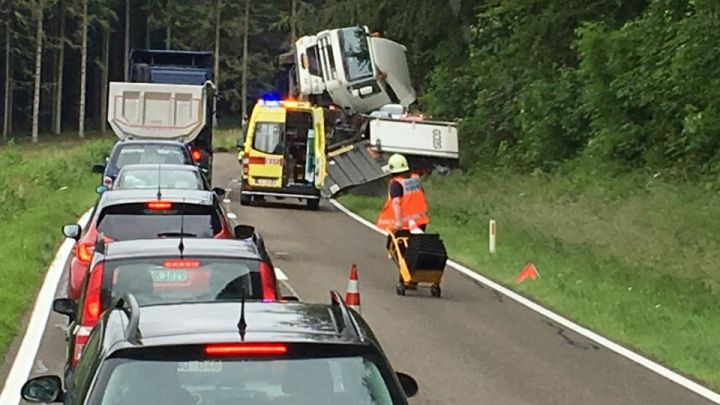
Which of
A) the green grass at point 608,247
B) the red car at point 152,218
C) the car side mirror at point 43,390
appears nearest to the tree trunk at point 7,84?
the green grass at point 608,247

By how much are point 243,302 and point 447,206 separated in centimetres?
2435

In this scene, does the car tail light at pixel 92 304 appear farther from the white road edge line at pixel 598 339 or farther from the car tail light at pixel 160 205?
the white road edge line at pixel 598 339

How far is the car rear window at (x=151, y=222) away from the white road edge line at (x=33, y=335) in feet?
4.31

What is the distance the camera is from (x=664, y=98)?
28.9 meters

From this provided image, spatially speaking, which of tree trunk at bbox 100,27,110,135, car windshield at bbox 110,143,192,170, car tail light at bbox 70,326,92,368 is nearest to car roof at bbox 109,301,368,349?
car tail light at bbox 70,326,92,368

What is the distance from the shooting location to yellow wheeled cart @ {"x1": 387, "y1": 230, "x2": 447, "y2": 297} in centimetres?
1666

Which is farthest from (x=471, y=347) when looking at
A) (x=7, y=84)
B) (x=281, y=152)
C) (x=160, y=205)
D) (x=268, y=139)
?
(x=7, y=84)

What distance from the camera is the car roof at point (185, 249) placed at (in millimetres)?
8742

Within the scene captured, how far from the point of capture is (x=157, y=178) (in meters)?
19.1

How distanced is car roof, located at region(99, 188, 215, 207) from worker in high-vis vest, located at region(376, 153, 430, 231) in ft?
14.0

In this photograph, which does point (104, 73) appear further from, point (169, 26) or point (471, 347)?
point (471, 347)

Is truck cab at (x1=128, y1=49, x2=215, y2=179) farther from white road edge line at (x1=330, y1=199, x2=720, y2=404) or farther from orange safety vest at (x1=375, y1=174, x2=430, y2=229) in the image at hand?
orange safety vest at (x1=375, y1=174, x2=430, y2=229)

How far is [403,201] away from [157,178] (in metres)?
3.80

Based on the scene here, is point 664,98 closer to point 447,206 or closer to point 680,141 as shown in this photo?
point 680,141
